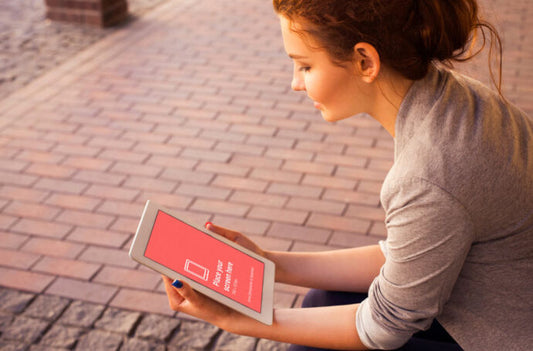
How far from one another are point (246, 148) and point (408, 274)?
113 inches

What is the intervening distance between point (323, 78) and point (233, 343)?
4.74 ft

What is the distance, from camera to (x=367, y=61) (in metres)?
1.48

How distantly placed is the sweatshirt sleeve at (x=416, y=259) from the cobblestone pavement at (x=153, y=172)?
113 cm

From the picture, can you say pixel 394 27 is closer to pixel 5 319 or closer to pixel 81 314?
pixel 81 314

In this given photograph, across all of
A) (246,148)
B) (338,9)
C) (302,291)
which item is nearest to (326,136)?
(246,148)

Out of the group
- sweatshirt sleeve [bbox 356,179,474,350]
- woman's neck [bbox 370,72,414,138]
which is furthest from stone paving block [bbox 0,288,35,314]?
woman's neck [bbox 370,72,414,138]

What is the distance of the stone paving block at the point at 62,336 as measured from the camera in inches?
105

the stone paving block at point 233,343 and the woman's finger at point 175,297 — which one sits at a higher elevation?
the woman's finger at point 175,297

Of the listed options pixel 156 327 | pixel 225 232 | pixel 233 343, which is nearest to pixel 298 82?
pixel 225 232

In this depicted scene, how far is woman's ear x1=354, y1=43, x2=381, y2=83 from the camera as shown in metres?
1.44

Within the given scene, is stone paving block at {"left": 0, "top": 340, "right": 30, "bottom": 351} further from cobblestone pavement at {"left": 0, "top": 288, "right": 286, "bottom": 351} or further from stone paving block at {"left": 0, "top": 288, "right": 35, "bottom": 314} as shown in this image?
stone paving block at {"left": 0, "top": 288, "right": 35, "bottom": 314}

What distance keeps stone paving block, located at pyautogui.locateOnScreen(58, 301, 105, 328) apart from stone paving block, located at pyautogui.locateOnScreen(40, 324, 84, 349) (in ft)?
0.12

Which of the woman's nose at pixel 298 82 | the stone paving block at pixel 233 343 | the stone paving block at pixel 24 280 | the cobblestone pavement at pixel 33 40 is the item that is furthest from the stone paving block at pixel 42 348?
the cobblestone pavement at pixel 33 40

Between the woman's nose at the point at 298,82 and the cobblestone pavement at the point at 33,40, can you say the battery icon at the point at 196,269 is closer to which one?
Answer: the woman's nose at the point at 298,82
